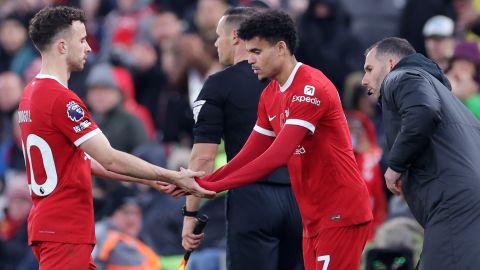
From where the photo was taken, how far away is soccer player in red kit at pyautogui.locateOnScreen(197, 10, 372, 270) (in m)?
8.60

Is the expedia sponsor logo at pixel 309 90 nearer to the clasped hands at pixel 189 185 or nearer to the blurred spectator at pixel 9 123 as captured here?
the clasped hands at pixel 189 185

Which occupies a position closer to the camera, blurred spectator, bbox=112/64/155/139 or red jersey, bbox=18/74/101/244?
red jersey, bbox=18/74/101/244

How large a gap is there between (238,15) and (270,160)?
1.69 meters

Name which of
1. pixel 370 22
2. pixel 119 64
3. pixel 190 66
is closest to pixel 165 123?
pixel 190 66

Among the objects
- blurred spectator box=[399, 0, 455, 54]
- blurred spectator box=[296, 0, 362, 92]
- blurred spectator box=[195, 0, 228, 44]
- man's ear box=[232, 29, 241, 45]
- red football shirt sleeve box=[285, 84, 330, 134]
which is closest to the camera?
red football shirt sleeve box=[285, 84, 330, 134]

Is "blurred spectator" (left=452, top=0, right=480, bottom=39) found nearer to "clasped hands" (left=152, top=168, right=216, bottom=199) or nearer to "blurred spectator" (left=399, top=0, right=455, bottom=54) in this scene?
"blurred spectator" (left=399, top=0, right=455, bottom=54)

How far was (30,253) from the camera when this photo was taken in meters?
13.8

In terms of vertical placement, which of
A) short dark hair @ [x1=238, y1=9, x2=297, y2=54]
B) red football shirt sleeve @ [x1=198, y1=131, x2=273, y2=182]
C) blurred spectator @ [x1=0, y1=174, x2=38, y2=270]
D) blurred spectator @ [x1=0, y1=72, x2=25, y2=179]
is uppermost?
short dark hair @ [x1=238, y1=9, x2=297, y2=54]

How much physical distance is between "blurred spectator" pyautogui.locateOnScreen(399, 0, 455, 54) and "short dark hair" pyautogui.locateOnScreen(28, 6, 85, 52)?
6.57 metres

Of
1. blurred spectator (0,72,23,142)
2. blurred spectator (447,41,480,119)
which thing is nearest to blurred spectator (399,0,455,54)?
blurred spectator (447,41,480,119)

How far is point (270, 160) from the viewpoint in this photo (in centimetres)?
862

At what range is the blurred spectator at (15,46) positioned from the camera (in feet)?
59.1

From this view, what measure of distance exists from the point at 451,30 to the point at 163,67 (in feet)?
14.8

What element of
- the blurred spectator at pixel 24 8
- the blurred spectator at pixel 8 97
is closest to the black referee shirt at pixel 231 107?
the blurred spectator at pixel 8 97
